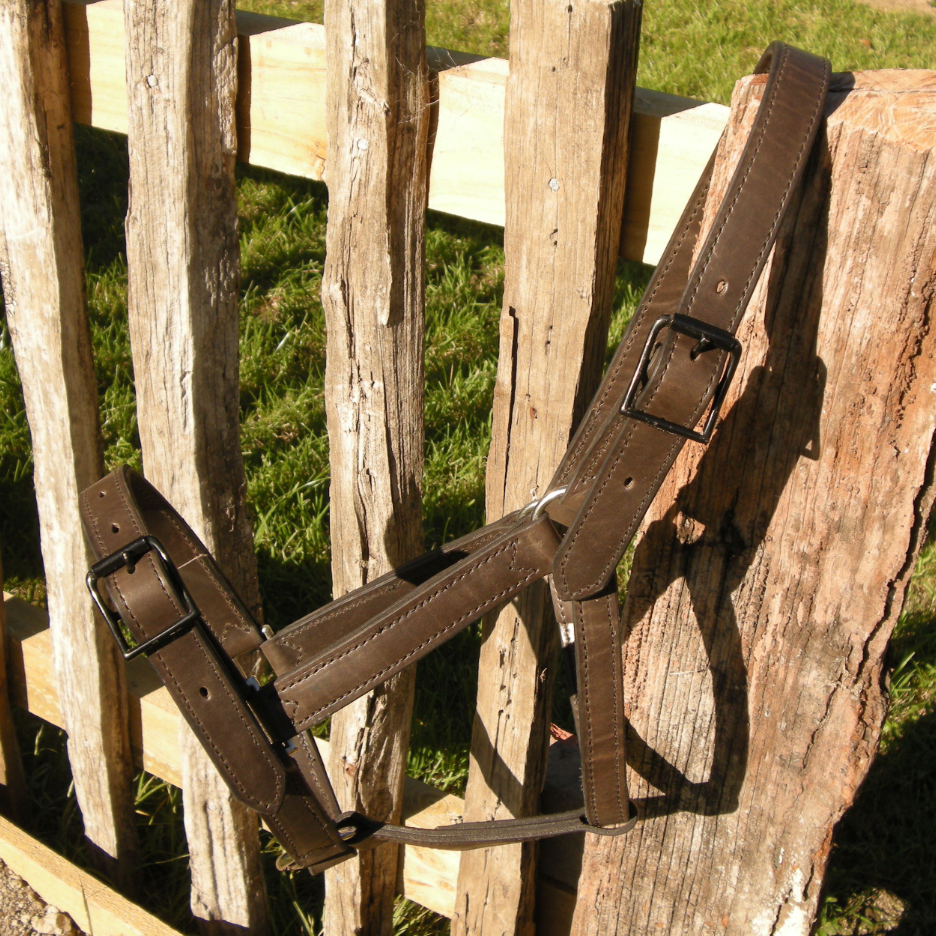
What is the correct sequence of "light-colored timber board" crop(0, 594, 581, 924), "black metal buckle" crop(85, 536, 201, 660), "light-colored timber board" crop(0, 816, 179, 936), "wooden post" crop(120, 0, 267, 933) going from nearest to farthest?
"black metal buckle" crop(85, 536, 201, 660), "wooden post" crop(120, 0, 267, 933), "light-colored timber board" crop(0, 594, 581, 924), "light-colored timber board" crop(0, 816, 179, 936)

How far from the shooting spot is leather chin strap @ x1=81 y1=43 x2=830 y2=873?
0.95 metres

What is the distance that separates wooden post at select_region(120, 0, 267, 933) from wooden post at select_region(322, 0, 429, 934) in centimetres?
23

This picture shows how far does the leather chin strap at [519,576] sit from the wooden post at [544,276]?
→ 0.15 m

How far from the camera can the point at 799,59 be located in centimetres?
97

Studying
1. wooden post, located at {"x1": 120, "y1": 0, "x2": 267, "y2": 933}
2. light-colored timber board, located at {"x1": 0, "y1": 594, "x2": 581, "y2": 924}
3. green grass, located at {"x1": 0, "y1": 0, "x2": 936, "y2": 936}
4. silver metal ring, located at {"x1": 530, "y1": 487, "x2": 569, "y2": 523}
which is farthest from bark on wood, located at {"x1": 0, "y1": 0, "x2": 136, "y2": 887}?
silver metal ring, located at {"x1": 530, "y1": 487, "x2": 569, "y2": 523}

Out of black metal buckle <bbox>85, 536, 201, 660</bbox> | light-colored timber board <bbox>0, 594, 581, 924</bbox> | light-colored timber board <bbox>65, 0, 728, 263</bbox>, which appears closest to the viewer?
black metal buckle <bbox>85, 536, 201, 660</bbox>

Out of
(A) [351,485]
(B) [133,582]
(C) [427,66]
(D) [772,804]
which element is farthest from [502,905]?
(C) [427,66]

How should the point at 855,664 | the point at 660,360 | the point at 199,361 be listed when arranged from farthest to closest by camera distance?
1. the point at 199,361
2. the point at 855,664
3. the point at 660,360

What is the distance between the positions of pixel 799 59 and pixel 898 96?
0.11 metres

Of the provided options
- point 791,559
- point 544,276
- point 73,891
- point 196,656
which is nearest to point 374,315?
point 544,276

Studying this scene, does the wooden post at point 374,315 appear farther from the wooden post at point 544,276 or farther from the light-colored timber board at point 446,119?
the wooden post at point 544,276

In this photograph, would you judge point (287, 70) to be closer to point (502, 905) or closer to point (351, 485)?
point (351, 485)

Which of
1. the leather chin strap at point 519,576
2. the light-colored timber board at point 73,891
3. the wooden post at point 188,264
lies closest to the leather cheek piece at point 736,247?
the leather chin strap at point 519,576

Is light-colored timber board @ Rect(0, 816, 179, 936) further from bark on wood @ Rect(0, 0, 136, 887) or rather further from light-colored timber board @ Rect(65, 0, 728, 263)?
light-colored timber board @ Rect(65, 0, 728, 263)
